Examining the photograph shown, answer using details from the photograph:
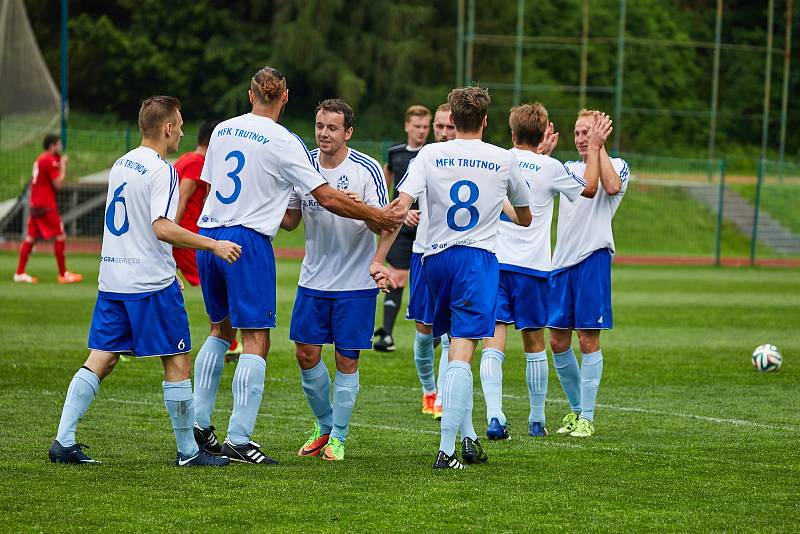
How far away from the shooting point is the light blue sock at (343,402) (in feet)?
24.0

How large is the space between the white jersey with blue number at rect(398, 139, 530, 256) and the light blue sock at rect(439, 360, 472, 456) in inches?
28.1

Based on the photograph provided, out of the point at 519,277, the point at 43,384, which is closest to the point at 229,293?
the point at 519,277

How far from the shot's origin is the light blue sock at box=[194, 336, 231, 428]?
731 centimetres

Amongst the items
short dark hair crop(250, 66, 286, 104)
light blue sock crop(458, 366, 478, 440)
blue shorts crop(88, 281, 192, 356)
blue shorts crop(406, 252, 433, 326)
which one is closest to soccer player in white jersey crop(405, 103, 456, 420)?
blue shorts crop(406, 252, 433, 326)

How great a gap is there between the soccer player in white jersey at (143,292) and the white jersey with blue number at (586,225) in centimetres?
281

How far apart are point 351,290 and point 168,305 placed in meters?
1.13

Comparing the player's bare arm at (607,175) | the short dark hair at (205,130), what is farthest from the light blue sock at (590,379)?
the short dark hair at (205,130)

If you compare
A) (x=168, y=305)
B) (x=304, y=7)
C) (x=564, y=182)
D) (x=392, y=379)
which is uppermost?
(x=304, y=7)

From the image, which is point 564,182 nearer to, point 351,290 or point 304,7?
point 351,290

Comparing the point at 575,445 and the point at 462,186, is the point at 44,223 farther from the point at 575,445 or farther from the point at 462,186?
the point at 462,186

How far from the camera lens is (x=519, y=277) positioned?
8297 millimetres

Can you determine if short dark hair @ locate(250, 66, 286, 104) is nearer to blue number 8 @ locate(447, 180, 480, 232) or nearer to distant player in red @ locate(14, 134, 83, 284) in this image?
blue number 8 @ locate(447, 180, 480, 232)

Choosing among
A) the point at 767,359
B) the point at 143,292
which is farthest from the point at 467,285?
the point at 767,359

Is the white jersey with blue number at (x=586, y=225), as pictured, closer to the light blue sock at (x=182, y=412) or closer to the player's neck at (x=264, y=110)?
the player's neck at (x=264, y=110)
